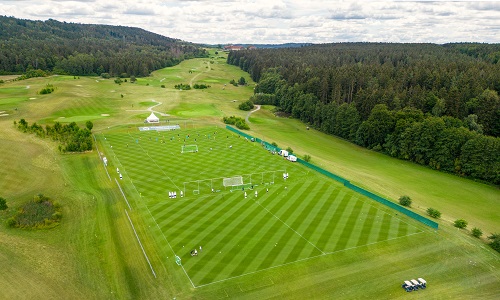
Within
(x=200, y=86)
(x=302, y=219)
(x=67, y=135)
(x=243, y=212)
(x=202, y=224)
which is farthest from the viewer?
(x=200, y=86)

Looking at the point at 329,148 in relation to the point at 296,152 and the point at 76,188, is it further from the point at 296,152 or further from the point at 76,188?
the point at 76,188

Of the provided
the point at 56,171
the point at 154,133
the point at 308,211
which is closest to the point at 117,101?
the point at 154,133

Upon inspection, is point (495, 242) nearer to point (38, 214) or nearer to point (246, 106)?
point (38, 214)

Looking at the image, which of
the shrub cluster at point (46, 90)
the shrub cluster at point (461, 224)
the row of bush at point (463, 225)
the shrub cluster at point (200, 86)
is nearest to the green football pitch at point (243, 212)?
the row of bush at point (463, 225)

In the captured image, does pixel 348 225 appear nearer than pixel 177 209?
Yes

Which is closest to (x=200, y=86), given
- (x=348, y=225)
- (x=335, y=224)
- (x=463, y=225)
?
(x=335, y=224)

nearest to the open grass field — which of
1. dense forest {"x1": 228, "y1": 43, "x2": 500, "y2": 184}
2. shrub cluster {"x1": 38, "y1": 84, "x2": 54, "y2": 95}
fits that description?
dense forest {"x1": 228, "y1": 43, "x2": 500, "y2": 184}

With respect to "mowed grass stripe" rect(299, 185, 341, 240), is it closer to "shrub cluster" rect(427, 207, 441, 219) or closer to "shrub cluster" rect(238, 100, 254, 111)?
"shrub cluster" rect(427, 207, 441, 219)
